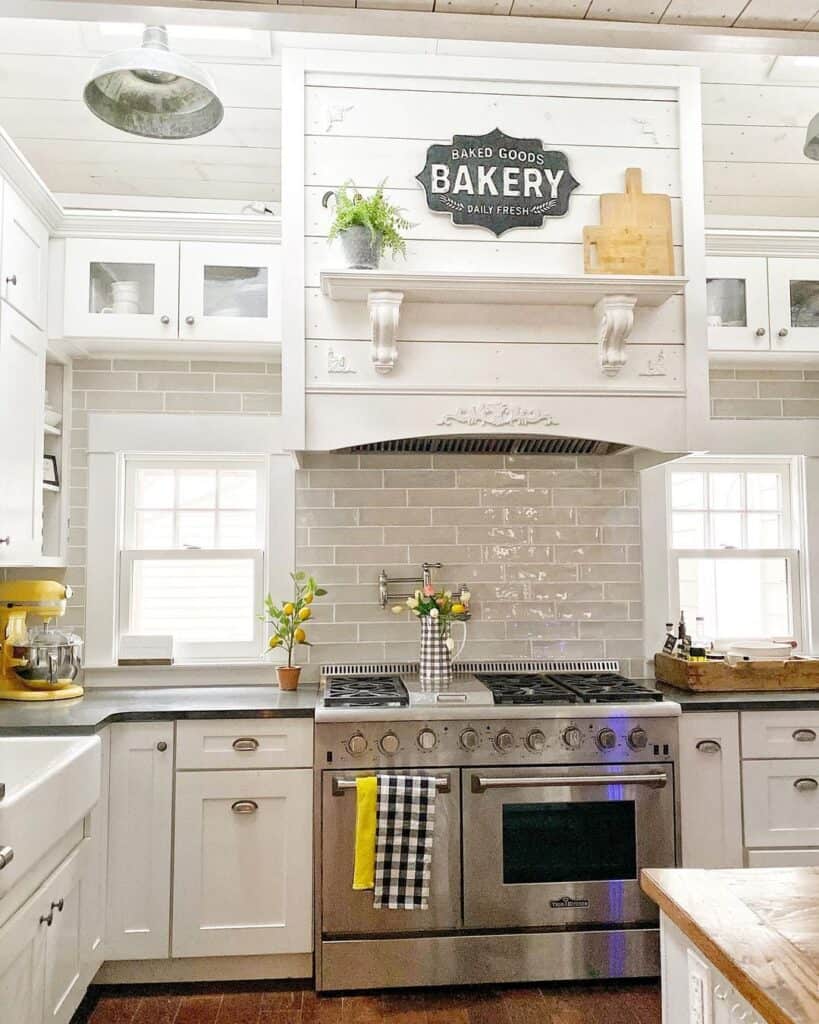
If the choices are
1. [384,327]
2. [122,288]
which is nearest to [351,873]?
[384,327]

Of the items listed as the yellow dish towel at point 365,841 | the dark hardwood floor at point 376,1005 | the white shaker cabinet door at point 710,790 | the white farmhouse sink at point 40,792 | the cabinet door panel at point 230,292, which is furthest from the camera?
the cabinet door panel at point 230,292

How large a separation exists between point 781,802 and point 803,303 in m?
2.06

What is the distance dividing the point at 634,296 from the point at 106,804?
2.57 meters

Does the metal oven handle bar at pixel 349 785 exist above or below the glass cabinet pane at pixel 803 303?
below

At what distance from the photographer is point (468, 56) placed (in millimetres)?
3195

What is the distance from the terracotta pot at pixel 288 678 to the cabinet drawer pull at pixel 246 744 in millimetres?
421

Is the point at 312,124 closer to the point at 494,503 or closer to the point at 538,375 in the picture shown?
the point at 538,375

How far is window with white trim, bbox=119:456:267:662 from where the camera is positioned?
3.68 m

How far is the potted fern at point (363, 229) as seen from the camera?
9.63 ft

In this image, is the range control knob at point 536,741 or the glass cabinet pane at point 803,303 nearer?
the range control knob at point 536,741

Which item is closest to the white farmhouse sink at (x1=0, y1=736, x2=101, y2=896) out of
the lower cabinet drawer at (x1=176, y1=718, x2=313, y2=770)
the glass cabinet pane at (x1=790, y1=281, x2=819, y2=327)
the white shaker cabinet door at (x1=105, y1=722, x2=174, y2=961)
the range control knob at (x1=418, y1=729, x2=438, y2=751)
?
the white shaker cabinet door at (x1=105, y1=722, x2=174, y2=961)

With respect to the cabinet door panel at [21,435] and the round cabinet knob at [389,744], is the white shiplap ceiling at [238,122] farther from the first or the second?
the round cabinet knob at [389,744]

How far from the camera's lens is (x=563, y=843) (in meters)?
2.97

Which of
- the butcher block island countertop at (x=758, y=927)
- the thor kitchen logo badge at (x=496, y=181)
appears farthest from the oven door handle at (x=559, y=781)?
the thor kitchen logo badge at (x=496, y=181)
